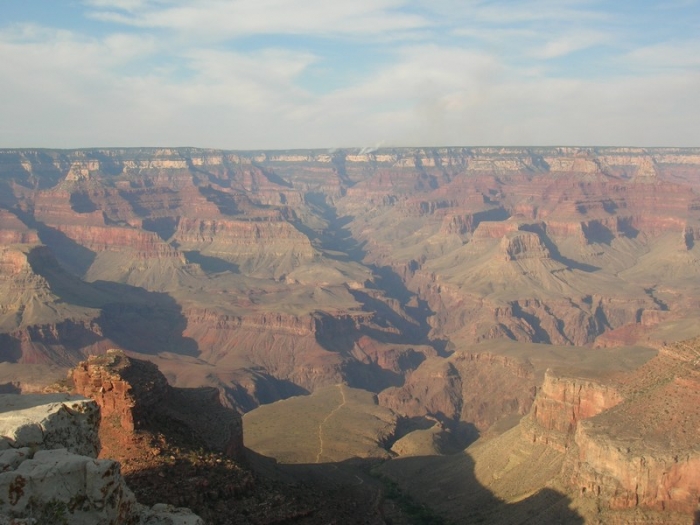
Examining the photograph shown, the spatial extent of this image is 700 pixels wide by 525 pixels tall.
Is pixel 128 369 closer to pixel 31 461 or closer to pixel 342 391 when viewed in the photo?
pixel 31 461

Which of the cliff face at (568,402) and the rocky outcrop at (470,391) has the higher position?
the cliff face at (568,402)

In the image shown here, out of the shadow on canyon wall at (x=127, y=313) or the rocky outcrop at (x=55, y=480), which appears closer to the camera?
the rocky outcrop at (x=55, y=480)

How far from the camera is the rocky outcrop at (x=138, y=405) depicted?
4006 centimetres

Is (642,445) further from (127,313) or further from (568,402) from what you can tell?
(127,313)

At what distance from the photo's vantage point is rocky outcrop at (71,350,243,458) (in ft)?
131

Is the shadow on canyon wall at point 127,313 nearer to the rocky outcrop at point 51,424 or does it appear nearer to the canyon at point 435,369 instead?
the canyon at point 435,369

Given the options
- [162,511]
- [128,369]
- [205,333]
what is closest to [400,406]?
[205,333]

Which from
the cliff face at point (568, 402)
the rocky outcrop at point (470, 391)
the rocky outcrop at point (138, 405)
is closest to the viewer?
the rocky outcrop at point (138, 405)

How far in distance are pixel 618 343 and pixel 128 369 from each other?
112831mm

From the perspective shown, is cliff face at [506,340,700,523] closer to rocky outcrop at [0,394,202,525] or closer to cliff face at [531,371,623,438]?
cliff face at [531,371,623,438]

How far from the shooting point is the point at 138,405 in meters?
40.7

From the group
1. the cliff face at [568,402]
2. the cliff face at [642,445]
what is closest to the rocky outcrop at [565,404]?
the cliff face at [568,402]

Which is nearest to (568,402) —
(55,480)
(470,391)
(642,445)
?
(642,445)

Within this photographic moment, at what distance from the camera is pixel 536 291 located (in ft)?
597
